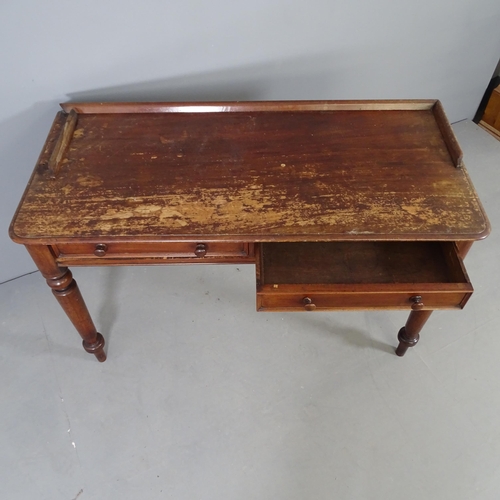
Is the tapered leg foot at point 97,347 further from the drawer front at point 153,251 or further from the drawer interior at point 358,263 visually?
the drawer interior at point 358,263

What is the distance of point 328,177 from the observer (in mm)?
1131

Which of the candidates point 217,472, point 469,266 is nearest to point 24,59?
point 217,472

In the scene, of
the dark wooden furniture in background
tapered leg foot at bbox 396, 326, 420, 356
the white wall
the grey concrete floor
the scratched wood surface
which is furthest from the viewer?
the dark wooden furniture in background

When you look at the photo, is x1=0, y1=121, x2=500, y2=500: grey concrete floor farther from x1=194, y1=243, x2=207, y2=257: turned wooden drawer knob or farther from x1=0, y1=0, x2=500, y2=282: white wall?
x1=194, y1=243, x2=207, y2=257: turned wooden drawer knob

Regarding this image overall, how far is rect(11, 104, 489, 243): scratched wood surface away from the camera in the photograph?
102 cm

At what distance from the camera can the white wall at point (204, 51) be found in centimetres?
118

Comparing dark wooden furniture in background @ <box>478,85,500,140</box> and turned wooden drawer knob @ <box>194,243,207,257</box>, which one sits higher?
turned wooden drawer knob @ <box>194,243,207,257</box>

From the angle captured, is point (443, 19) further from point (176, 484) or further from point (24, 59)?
point (176, 484)

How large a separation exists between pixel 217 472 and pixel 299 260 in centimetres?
64

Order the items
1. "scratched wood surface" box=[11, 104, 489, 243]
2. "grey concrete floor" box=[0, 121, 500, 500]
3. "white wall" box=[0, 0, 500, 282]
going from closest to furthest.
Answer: "scratched wood surface" box=[11, 104, 489, 243]
"white wall" box=[0, 0, 500, 282]
"grey concrete floor" box=[0, 121, 500, 500]

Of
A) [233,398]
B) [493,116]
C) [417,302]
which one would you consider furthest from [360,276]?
[493,116]

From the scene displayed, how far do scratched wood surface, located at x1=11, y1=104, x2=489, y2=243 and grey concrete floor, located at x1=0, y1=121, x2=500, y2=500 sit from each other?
2.04 feet

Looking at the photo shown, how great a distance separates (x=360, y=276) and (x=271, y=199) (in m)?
Answer: 0.32

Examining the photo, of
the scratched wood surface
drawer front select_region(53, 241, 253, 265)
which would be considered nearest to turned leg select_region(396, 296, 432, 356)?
the scratched wood surface
